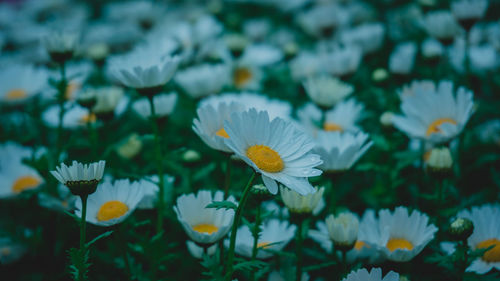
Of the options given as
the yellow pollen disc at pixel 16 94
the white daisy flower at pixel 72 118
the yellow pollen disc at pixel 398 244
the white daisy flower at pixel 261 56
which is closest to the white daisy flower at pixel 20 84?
the yellow pollen disc at pixel 16 94

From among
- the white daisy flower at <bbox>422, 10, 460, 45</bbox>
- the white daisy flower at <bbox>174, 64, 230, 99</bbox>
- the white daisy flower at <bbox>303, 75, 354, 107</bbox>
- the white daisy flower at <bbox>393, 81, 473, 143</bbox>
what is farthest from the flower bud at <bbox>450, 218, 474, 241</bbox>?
the white daisy flower at <bbox>174, 64, 230, 99</bbox>

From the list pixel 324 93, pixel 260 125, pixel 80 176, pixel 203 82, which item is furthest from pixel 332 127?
pixel 80 176

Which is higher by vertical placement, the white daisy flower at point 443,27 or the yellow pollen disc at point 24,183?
the white daisy flower at point 443,27

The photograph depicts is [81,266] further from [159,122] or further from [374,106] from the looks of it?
[374,106]

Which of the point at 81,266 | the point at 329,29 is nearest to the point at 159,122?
A: the point at 81,266

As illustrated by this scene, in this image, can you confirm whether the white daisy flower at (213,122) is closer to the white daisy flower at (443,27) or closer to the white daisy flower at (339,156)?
the white daisy flower at (339,156)

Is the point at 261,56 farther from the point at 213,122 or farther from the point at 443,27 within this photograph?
the point at 213,122
